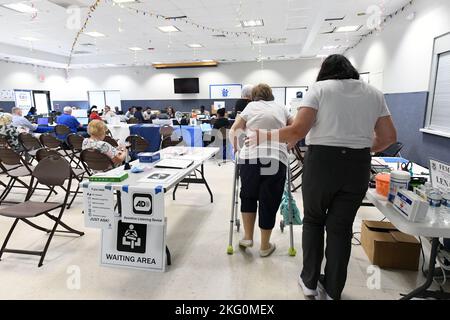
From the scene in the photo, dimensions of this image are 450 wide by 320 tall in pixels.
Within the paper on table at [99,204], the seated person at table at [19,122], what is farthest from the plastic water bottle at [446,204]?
the seated person at table at [19,122]

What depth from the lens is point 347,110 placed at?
162 centimetres

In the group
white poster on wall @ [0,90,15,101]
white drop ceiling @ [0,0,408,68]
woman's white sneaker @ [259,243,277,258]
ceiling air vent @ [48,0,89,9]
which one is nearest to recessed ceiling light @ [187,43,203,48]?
white drop ceiling @ [0,0,408,68]

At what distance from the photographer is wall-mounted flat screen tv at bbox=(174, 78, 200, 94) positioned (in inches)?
517

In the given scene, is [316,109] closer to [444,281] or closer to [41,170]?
[444,281]

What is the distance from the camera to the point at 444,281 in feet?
7.13

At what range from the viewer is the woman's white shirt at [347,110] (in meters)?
1.62

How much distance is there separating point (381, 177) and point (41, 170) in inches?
116

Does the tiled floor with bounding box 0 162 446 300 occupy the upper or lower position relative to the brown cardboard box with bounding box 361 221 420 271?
lower

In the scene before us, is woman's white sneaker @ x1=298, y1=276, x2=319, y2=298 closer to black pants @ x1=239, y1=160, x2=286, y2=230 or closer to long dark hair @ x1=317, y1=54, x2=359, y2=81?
black pants @ x1=239, y1=160, x2=286, y2=230

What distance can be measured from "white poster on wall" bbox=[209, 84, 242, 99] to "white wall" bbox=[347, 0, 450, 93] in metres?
6.41

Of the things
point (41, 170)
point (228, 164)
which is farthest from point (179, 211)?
point (228, 164)

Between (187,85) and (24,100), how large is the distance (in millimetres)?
6809

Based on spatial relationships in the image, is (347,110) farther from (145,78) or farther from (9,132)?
(145,78)

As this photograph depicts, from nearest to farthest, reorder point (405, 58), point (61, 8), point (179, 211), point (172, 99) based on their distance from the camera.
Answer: point (179, 211), point (405, 58), point (61, 8), point (172, 99)
